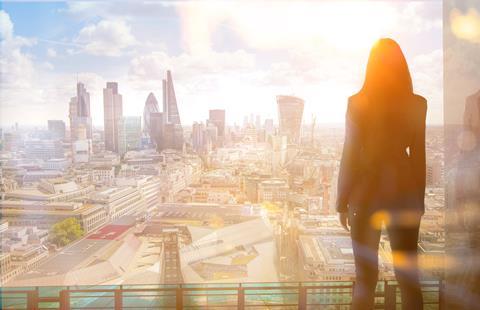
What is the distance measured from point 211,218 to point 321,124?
114cm

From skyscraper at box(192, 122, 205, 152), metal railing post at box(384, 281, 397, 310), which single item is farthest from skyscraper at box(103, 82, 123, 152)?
metal railing post at box(384, 281, 397, 310)

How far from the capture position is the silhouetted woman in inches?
60.8

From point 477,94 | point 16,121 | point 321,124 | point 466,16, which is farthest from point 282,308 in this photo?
point 16,121

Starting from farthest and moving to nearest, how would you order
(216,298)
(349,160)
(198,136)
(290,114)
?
1. (198,136)
2. (290,114)
3. (216,298)
4. (349,160)

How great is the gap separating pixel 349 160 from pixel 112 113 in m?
2.14

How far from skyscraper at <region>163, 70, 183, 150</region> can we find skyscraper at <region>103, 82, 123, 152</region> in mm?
340

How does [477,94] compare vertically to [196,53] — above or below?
below

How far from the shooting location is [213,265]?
324 cm

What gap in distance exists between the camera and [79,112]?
10.2ft

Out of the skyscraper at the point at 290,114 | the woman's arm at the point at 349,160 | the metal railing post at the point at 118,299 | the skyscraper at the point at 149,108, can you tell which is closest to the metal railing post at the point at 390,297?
the woman's arm at the point at 349,160

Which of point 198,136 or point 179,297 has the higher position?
point 198,136

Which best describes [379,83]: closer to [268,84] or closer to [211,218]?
[268,84]

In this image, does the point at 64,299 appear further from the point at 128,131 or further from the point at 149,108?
the point at 149,108

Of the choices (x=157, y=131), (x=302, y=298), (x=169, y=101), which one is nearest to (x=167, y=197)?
(x=157, y=131)
